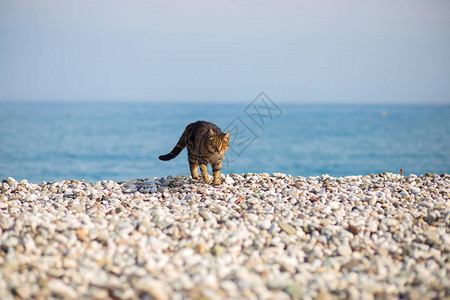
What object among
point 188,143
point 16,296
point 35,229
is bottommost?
point 16,296

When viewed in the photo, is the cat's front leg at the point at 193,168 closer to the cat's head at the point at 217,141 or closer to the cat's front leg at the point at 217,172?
the cat's front leg at the point at 217,172

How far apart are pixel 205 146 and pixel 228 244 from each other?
8.09 feet

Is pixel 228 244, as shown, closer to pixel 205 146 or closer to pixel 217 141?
pixel 217 141

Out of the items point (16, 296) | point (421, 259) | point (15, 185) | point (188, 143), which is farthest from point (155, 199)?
point (421, 259)

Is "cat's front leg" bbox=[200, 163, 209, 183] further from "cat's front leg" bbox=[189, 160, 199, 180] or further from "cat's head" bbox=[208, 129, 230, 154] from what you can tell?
"cat's head" bbox=[208, 129, 230, 154]

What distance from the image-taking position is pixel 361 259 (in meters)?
3.49

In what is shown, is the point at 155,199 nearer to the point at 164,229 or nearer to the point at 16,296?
the point at 164,229

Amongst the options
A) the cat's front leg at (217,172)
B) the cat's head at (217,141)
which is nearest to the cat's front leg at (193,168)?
the cat's front leg at (217,172)

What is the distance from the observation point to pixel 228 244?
3678mm

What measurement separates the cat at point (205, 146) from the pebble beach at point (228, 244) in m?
0.50

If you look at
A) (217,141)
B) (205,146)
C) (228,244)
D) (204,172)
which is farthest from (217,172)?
(228,244)

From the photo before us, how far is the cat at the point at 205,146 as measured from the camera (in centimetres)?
586

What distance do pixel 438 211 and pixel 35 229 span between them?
4179 millimetres

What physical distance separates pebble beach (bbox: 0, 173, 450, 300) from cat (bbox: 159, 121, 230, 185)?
50 cm
